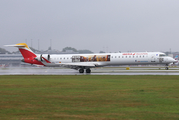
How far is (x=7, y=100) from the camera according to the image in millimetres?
12859

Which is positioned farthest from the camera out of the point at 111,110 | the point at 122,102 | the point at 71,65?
the point at 71,65

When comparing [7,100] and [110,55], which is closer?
[7,100]

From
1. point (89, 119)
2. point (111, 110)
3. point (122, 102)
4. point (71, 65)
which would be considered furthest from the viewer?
point (71, 65)

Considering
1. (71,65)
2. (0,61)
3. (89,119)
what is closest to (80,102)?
(89,119)

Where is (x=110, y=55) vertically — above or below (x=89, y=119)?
above

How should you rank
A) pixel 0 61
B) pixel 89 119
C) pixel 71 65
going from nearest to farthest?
1. pixel 89 119
2. pixel 71 65
3. pixel 0 61

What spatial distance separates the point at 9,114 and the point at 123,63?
107 ft

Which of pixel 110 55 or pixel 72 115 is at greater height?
pixel 110 55

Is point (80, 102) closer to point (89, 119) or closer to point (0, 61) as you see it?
point (89, 119)

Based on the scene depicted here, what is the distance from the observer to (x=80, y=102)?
12.1m

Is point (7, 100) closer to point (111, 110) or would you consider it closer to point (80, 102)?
point (80, 102)

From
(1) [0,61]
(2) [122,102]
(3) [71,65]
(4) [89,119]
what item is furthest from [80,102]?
(1) [0,61]

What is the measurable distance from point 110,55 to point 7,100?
96.0 feet

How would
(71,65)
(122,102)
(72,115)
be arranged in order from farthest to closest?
(71,65), (122,102), (72,115)
